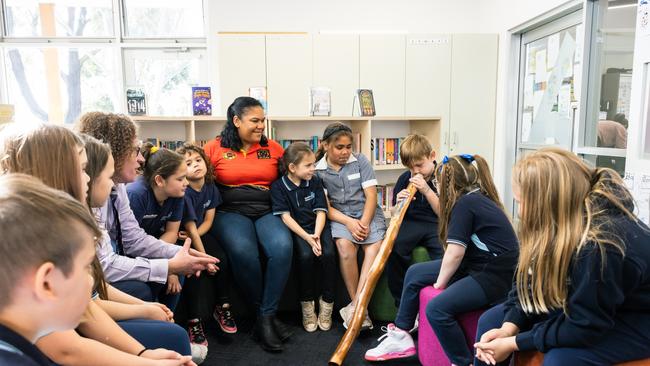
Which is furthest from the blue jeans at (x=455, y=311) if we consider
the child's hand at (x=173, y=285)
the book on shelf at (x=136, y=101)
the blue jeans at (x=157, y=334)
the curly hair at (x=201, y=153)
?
the book on shelf at (x=136, y=101)

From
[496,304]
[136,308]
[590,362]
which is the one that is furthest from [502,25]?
[136,308]

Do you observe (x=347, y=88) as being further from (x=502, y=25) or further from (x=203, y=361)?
(x=203, y=361)

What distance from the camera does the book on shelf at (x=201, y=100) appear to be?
10.4 feet

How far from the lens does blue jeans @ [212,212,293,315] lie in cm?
235

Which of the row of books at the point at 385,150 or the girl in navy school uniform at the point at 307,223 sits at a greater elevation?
the row of books at the point at 385,150

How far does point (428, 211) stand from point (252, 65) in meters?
2.36

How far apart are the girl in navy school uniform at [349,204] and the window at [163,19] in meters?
2.72

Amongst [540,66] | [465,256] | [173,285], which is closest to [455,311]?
[465,256]

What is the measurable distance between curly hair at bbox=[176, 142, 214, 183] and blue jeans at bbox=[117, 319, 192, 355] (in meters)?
1.16

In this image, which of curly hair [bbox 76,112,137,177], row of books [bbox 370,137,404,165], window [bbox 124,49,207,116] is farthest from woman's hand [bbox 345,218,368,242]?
window [bbox 124,49,207,116]

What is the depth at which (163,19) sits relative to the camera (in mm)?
4660

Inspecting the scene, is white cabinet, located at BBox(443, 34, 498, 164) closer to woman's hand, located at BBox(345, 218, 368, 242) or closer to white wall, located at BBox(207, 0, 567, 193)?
white wall, located at BBox(207, 0, 567, 193)

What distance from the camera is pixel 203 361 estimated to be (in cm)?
214

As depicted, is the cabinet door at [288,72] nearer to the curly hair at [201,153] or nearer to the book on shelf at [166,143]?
the book on shelf at [166,143]
